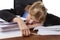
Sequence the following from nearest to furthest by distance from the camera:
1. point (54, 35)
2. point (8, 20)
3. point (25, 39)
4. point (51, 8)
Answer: point (25, 39)
point (54, 35)
point (8, 20)
point (51, 8)

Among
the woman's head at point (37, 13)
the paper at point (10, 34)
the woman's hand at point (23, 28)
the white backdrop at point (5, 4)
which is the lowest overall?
the paper at point (10, 34)

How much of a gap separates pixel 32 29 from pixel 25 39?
0.76 feet

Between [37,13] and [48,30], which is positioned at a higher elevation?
[37,13]

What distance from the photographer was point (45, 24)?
3.21ft

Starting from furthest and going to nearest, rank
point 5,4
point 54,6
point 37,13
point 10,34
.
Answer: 1. point 5,4
2. point 54,6
3. point 37,13
4. point 10,34

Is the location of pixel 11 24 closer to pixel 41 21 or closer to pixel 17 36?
pixel 17 36

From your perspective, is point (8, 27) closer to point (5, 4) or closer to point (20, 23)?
point (20, 23)

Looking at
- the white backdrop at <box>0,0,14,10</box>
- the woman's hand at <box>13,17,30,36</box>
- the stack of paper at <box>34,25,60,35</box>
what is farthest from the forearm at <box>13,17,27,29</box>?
the white backdrop at <box>0,0,14,10</box>

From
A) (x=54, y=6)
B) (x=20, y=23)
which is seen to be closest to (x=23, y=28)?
(x=20, y=23)

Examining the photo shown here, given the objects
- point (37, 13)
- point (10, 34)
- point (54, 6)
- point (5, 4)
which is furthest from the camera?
point (5, 4)

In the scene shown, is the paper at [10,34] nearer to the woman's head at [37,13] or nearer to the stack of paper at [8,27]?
the stack of paper at [8,27]

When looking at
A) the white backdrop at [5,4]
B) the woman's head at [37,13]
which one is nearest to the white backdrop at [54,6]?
the white backdrop at [5,4]

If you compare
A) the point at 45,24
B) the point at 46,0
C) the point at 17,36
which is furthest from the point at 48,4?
the point at 17,36

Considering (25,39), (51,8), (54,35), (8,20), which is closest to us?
(25,39)
